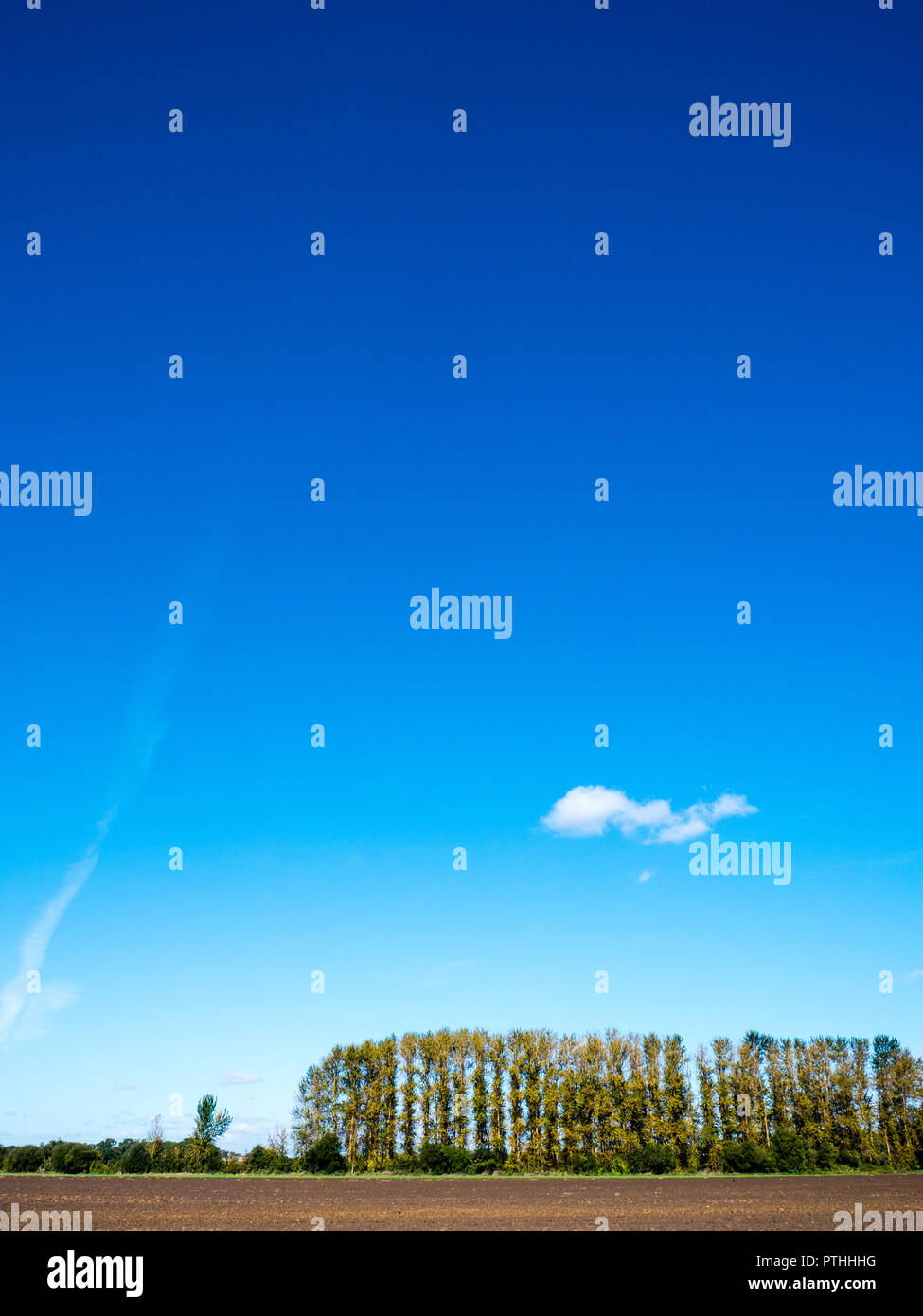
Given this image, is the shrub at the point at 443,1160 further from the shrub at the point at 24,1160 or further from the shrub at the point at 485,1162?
the shrub at the point at 24,1160

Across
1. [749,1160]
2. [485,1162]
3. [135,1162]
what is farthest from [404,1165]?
[749,1160]

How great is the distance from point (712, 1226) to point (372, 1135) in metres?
43.0

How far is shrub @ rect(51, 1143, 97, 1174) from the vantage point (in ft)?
199

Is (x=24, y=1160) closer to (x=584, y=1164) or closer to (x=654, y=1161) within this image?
(x=584, y=1164)

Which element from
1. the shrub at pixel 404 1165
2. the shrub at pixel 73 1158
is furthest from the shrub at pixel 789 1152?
the shrub at pixel 73 1158

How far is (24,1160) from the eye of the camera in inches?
2458

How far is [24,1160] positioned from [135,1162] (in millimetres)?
8435

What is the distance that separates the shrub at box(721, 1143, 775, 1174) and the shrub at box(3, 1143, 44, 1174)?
1839 inches

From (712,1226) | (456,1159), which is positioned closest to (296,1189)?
(456,1159)

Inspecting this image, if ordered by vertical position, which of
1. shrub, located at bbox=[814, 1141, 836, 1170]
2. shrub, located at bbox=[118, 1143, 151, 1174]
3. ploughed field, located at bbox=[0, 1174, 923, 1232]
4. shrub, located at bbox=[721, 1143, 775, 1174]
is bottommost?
shrub, located at bbox=[814, 1141, 836, 1170]

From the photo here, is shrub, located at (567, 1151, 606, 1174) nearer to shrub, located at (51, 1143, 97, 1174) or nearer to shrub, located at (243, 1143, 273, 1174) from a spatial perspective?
shrub, located at (243, 1143, 273, 1174)

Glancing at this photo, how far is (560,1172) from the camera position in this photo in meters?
62.5

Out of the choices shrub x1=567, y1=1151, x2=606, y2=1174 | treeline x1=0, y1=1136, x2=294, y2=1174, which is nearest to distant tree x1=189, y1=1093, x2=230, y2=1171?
treeline x1=0, y1=1136, x2=294, y2=1174
